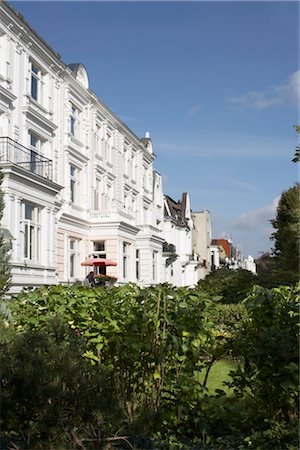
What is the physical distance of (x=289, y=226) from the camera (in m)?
28.8

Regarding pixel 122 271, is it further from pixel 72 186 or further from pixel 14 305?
pixel 14 305

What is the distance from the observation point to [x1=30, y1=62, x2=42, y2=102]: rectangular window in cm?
2438

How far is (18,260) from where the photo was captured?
20234 mm

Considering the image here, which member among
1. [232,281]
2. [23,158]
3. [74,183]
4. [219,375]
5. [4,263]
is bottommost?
[219,375]

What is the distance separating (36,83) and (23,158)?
14.9 feet

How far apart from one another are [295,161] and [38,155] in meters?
15.5

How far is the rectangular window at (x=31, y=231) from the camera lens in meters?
21.2

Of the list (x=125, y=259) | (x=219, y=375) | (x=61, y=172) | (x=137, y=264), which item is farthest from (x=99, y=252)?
(x=219, y=375)

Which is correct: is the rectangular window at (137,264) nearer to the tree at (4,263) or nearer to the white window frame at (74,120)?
the white window frame at (74,120)

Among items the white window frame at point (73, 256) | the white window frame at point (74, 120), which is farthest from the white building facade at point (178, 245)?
the white window frame at point (74, 120)

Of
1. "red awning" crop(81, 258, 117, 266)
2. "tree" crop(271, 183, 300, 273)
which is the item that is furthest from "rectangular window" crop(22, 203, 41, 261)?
"tree" crop(271, 183, 300, 273)

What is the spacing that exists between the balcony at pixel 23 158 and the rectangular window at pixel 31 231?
5.35 feet

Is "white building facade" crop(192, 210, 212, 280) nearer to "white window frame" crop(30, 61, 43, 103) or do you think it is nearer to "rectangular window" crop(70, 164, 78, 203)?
"rectangular window" crop(70, 164, 78, 203)

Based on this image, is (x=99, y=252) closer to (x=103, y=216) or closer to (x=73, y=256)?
(x=103, y=216)
